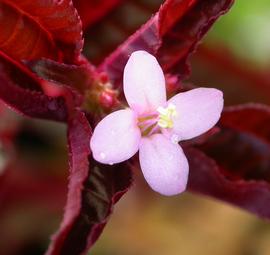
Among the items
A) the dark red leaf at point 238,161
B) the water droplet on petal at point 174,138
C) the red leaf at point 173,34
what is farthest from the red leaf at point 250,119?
the water droplet on petal at point 174,138

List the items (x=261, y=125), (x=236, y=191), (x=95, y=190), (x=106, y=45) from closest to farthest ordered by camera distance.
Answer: (x=95, y=190), (x=236, y=191), (x=261, y=125), (x=106, y=45)

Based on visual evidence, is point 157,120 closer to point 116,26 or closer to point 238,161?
point 238,161

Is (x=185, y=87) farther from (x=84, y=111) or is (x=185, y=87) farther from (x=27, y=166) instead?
(x=27, y=166)

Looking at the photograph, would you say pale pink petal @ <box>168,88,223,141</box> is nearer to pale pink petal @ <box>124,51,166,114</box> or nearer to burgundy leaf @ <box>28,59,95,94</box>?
pale pink petal @ <box>124,51,166,114</box>

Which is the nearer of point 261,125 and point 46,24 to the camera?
point 46,24

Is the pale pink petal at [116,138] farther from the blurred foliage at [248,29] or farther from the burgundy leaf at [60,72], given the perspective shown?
the blurred foliage at [248,29]

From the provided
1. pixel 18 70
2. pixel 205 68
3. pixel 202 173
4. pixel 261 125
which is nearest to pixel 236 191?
pixel 202 173

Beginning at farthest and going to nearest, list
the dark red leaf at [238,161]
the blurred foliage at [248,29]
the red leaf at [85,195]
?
the blurred foliage at [248,29] < the dark red leaf at [238,161] < the red leaf at [85,195]
